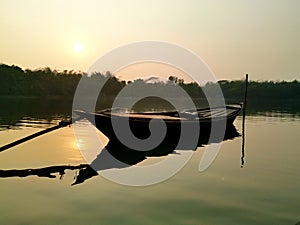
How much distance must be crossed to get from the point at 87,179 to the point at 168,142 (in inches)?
255

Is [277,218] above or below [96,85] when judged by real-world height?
below

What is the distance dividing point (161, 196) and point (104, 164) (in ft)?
11.2

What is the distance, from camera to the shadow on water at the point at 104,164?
31.5ft

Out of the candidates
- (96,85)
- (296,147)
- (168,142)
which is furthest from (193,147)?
(96,85)

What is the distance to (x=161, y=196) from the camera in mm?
8703

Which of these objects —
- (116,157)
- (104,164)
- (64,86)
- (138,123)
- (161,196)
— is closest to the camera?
(161,196)

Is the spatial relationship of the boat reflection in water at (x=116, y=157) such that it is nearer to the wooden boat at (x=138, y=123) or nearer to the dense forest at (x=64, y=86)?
the wooden boat at (x=138, y=123)

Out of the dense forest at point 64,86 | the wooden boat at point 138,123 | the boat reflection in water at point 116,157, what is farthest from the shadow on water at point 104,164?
the dense forest at point 64,86

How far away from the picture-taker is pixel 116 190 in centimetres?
905

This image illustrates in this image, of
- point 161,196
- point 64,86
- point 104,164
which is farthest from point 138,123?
point 64,86

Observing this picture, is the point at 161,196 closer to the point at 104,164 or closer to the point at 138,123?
the point at 104,164

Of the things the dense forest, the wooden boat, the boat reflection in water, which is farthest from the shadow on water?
the dense forest

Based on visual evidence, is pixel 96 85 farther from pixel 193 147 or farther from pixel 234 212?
pixel 234 212

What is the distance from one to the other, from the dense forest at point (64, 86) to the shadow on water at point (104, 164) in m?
51.7
